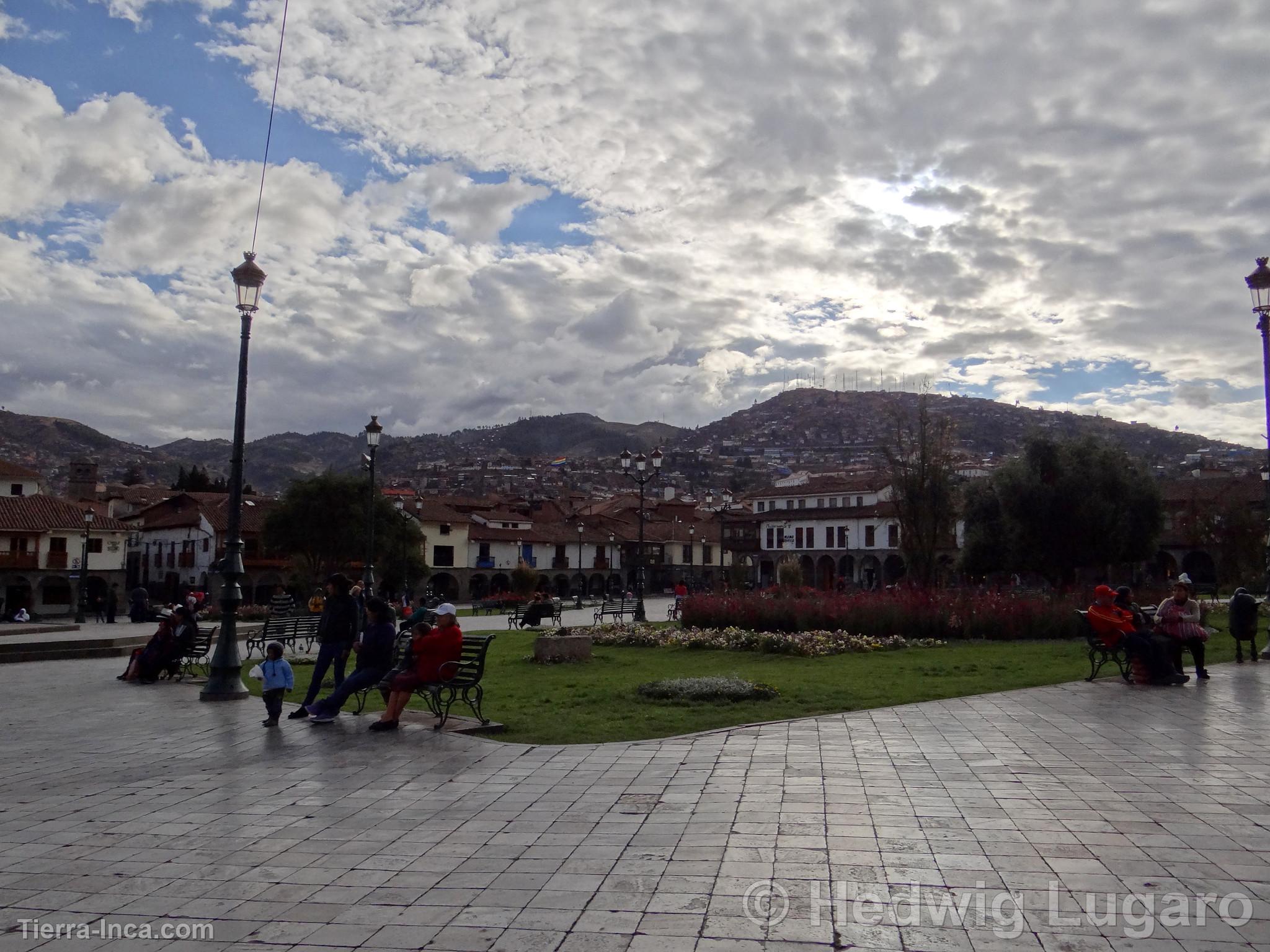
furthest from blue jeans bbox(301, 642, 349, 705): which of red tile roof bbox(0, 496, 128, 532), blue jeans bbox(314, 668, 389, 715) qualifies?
red tile roof bbox(0, 496, 128, 532)

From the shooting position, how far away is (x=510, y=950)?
3.65 m

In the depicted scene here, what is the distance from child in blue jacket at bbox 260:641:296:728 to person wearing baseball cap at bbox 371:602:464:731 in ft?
3.29

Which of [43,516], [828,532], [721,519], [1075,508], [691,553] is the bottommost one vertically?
[691,553]

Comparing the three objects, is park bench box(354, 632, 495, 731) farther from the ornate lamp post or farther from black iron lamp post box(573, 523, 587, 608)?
the ornate lamp post

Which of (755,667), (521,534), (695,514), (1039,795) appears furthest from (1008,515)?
(695,514)

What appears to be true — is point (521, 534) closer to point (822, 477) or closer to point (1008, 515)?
point (822, 477)

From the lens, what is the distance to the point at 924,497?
28.0m

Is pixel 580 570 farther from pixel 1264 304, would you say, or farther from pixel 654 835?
pixel 654 835

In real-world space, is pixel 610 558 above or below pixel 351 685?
above

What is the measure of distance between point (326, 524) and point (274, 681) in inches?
1267

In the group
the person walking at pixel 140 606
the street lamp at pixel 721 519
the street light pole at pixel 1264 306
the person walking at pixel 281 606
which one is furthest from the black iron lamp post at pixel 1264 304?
the street lamp at pixel 721 519

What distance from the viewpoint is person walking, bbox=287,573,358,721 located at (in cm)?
995

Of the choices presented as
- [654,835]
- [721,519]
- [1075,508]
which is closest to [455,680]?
[654,835]

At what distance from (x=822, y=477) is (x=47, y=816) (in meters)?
69.9
